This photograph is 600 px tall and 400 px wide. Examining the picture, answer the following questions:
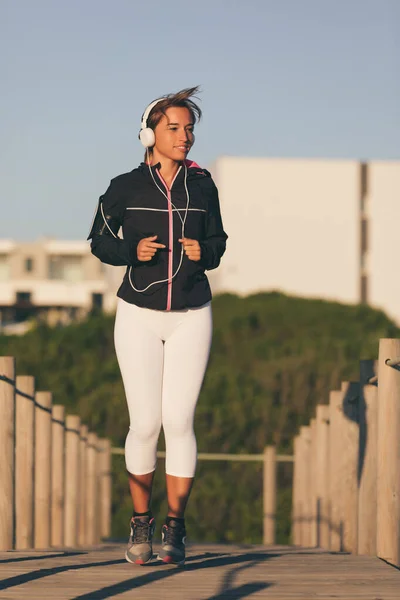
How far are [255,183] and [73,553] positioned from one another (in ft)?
162

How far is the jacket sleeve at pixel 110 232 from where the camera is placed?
199 inches

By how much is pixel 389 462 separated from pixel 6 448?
2.21 meters

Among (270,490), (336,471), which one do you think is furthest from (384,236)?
(336,471)

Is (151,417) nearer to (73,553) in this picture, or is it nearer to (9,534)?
(73,553)

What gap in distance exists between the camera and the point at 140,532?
5.14 metres

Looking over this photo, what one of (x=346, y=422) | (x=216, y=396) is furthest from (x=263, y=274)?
(x=346, y=422)

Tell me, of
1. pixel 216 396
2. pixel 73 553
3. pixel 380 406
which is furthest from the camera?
pixel 216 396

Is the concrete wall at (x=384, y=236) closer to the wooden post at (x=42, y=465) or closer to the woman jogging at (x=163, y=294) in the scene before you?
the wooden post at (x=42, y=465)

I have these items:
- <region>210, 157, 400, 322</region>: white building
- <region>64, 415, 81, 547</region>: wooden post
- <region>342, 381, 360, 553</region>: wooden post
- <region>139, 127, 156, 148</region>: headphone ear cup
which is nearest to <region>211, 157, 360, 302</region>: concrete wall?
<region>210, 157, 400, 322</region>: white building

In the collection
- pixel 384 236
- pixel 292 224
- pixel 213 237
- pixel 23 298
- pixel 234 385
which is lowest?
pixel 234 385

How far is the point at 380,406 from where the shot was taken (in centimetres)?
564

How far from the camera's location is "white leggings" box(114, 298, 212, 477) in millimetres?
5070

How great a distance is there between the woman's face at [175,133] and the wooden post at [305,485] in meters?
6.33

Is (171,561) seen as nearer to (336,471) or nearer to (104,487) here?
(336,471)
